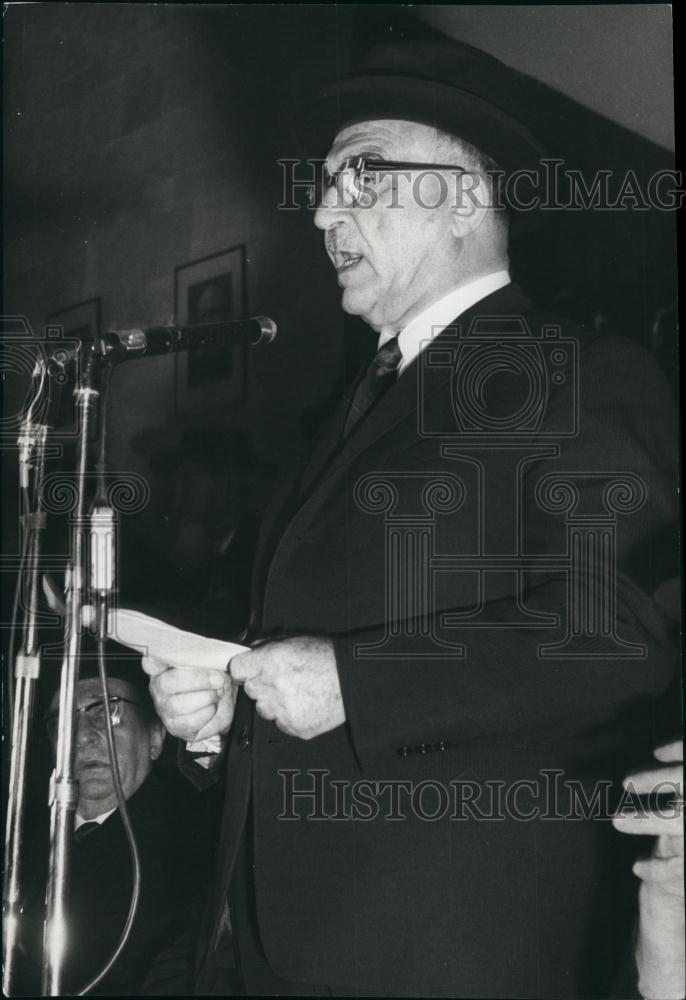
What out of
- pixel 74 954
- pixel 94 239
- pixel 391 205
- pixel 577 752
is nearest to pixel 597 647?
pixel 577 752

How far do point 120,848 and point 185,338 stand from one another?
93 cm

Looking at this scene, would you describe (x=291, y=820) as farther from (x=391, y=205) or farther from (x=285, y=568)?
(x=391, y=205)

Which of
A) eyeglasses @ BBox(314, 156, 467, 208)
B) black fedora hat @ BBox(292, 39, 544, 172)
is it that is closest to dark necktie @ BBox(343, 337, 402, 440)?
eyeglasses @ BBox(314, 156, 467, 208)

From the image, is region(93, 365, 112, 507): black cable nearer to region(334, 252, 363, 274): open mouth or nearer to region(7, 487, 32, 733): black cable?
region(7, 487, 32, 733): black cable

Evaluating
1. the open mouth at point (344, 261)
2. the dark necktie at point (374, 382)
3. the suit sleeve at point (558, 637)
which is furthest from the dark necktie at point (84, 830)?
the open mouth at point (344, 261)

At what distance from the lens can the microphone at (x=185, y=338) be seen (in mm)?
2127

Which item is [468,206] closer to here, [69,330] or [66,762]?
[69,330]

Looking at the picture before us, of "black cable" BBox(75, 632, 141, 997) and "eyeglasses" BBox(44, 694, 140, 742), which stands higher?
"eyeglasses" BBox(44, 694, 140, 742)

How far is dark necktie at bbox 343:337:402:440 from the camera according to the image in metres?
2.08

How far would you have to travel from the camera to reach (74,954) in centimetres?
204

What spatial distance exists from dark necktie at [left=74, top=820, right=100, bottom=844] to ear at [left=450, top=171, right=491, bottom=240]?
49.2 inches

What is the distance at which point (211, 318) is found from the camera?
214 centimetres

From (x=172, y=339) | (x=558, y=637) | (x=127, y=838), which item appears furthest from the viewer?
(x=172, y=339)
